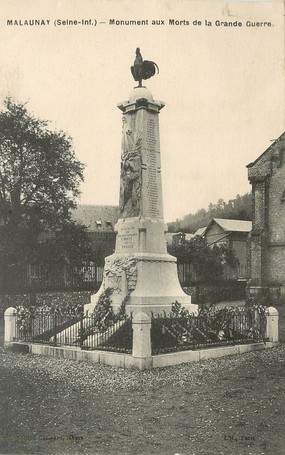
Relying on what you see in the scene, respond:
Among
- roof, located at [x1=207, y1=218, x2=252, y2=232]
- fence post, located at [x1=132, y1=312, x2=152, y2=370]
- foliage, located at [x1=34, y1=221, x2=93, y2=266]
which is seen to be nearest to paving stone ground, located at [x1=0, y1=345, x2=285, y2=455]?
fence post, located at [x1=132, y1=312, x2=152, y2=370]

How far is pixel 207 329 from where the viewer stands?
1041 cm

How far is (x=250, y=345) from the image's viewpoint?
34.7 ft

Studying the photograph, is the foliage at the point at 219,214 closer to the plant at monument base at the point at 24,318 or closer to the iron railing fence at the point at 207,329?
the iron railing fence at the point at 207,329

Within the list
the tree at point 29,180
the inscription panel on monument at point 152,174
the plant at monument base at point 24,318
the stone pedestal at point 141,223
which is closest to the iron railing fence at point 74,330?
the plant at monument base at point 24,318

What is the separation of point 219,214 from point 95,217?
1251 centimetres

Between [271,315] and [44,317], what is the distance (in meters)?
4.83

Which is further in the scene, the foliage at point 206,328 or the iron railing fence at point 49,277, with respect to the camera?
the iron railing fence at point 49,277

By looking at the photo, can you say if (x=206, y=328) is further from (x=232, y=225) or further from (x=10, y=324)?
(x=232, y=225)

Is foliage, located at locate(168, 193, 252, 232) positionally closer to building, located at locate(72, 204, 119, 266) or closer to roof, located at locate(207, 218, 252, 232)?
roof, located at locate(207, 218, 252, 232)

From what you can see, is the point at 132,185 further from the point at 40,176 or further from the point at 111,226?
the point at 111,226

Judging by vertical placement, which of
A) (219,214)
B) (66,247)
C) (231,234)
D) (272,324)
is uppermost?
(219,214)

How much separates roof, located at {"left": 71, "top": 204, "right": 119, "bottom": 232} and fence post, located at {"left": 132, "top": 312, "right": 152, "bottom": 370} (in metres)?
42.9

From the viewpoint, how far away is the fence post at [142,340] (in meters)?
8.58

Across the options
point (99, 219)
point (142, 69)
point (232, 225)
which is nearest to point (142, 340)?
point (142, 69)
